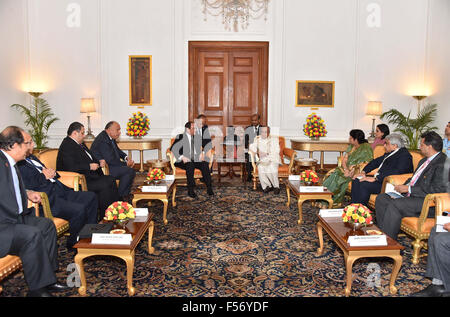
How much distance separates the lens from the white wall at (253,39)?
377 inches

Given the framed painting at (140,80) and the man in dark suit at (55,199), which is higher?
the framed painting at (140,80)

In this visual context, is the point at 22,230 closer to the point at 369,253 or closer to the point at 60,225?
the point at 60,225

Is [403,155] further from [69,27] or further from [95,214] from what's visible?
[69,27]

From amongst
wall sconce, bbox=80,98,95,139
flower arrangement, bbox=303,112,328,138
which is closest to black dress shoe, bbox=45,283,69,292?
wall sconce, bbox=80,98,95,139

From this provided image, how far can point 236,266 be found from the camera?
409cm

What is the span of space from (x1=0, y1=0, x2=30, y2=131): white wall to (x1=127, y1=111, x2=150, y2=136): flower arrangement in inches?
109

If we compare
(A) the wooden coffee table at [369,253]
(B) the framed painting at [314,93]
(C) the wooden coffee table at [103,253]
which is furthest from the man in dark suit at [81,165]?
(B) the framed painting at [314,93]

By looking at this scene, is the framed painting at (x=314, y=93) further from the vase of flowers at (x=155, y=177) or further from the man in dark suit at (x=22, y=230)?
the man in dark suit at (x=22, y=230)

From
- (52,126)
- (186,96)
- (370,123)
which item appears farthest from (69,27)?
(370,123)

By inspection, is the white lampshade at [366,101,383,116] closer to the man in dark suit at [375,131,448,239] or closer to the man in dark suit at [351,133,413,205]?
the man in dark suit at [351,133,413,205]

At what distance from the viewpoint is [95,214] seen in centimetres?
475

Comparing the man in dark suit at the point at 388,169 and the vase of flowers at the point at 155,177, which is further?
the vase of flowers at the point at 155,177

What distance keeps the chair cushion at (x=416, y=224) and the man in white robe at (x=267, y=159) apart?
336 cm
